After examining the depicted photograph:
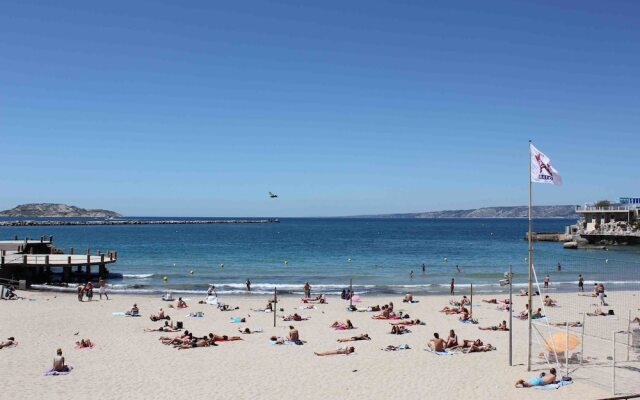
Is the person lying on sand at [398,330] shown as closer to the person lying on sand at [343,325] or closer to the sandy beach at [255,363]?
the sandy beach at [255,363]

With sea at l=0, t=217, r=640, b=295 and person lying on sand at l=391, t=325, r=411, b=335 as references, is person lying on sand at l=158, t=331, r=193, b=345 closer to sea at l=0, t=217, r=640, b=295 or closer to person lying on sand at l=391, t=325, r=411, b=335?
person lying on sand at l=391, t=325, r=411, b=335

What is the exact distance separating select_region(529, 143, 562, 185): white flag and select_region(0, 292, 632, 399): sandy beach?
223 inches

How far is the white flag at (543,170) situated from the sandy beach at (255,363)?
565 centimetres

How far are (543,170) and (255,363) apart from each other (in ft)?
35.4

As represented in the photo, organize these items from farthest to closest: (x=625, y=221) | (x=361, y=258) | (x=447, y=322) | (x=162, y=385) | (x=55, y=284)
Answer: (x=625, y=221), (x=361, y=258), (x=55, y=284), (x=447, y=322), (x=162, y=385)

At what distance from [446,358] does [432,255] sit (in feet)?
190

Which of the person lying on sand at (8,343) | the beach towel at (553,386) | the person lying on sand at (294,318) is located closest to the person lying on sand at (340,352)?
the beach towel at (553,386)

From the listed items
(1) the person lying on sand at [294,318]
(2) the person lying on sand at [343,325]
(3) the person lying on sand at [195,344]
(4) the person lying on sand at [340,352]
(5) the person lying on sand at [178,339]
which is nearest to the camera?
(4) the person lying on sand at [340,352]

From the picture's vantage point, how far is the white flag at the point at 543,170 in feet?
49.6

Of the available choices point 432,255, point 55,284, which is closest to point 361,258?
point 432,255

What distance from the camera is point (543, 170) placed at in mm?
15203

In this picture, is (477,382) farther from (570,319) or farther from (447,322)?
(570,319)

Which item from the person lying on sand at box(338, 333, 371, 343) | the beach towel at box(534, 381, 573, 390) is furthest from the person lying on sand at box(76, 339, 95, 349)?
the beach towel at box(534, 381, 573, 390)

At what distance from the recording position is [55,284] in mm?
42438
